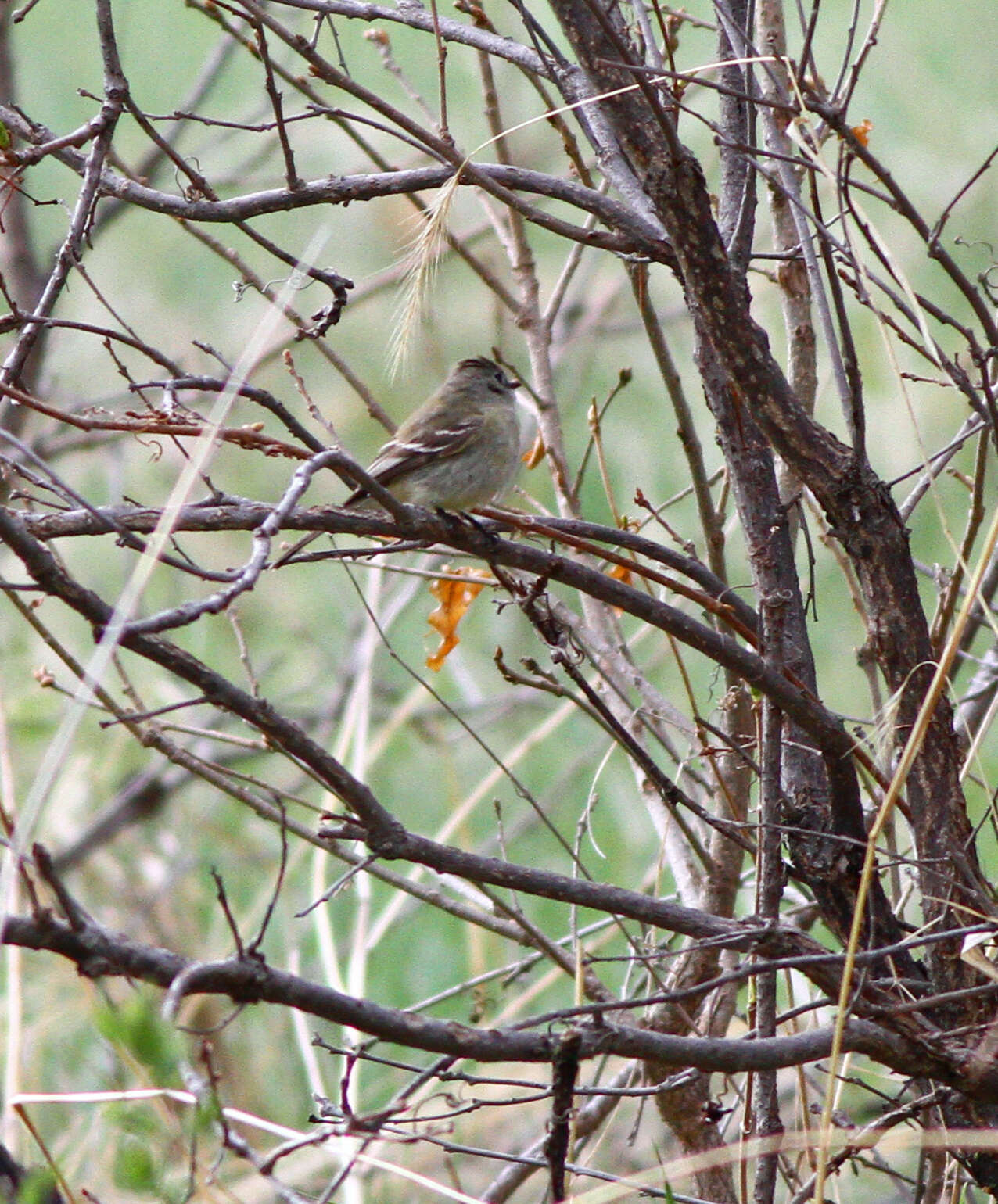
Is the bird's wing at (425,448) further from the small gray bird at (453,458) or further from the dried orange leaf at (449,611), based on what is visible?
the dried orange leaf at (449,611)

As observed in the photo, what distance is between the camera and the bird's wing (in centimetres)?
436

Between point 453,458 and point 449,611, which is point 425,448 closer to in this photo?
point 453,458

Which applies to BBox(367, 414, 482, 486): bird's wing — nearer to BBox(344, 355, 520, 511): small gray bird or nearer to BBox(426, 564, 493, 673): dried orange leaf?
BBox(344, 355, 520, 511): small gray bird

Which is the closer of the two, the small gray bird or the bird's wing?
the bird's wing

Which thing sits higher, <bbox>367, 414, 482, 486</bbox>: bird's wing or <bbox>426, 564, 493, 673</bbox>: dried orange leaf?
<bbox>367, 414, 482, 486</bbox>: bird's wing

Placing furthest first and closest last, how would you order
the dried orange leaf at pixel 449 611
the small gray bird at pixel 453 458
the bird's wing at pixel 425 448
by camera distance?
the small gray bird at pixel 453 458, the bird's wing at pixel 425 448, the dried orange leaf at pixel 449 611

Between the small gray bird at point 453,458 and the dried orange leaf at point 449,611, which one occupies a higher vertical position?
the small gray bird at point 453,458

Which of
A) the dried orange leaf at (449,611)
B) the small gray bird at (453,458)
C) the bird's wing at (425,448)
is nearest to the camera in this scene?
the dried orange leaf at (449,611)

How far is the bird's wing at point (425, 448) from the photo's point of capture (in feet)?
14.3

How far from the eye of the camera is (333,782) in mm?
1651

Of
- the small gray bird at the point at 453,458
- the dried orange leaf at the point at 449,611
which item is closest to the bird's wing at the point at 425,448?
the small gray bird at the point at 453,458

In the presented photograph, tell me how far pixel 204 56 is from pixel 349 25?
33.5 inches

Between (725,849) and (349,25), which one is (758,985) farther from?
(349,25)

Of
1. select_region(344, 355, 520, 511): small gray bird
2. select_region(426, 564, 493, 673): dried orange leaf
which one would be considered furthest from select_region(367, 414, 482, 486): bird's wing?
select_region(426, 564, 493, 673): dried orange leaf
